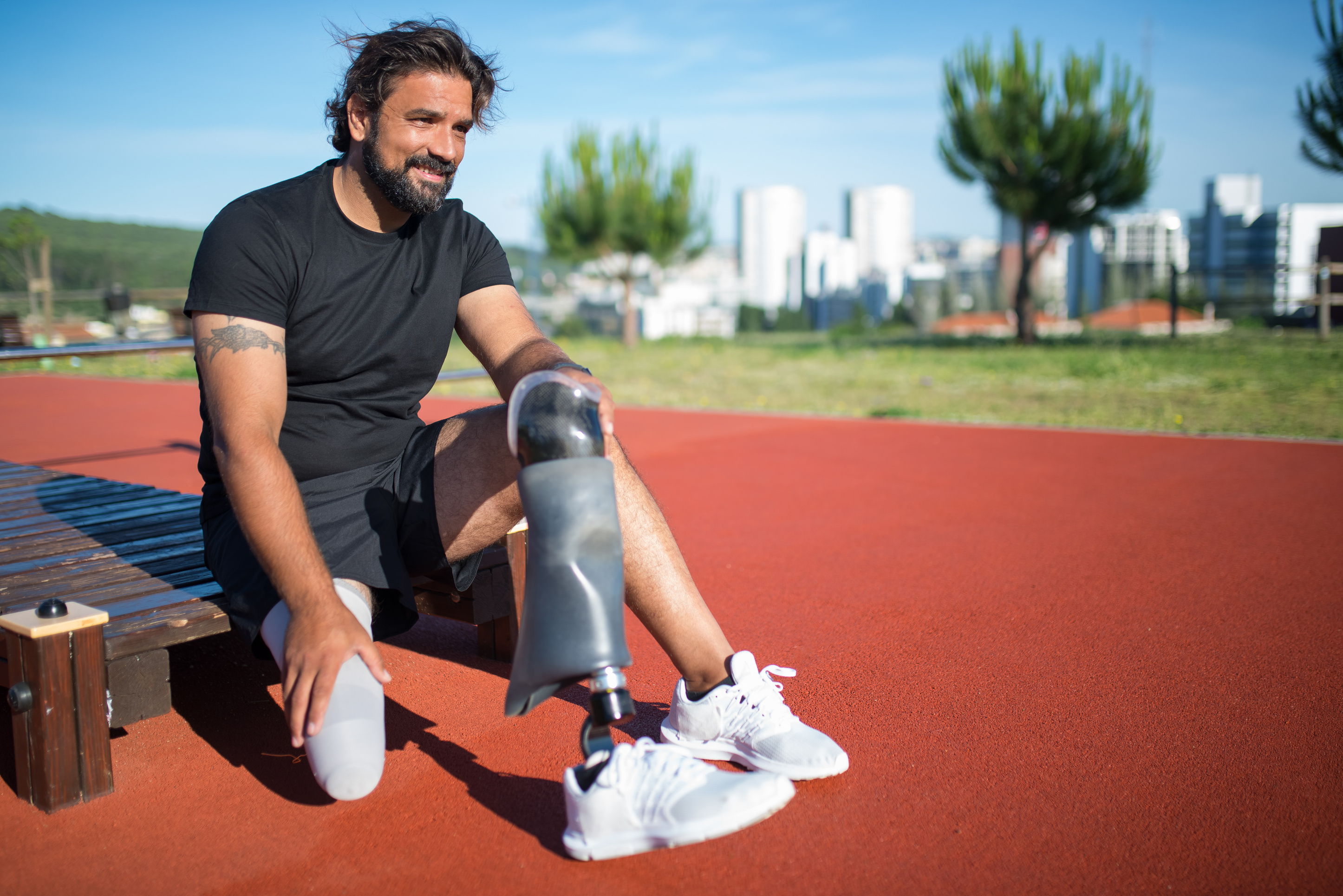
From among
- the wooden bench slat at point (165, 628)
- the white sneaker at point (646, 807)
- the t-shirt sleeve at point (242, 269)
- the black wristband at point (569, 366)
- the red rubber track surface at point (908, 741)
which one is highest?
the t-shirt sleeve at point (242, 269)

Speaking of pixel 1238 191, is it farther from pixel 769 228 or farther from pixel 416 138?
pixel 416 138

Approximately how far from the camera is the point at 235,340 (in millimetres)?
1910

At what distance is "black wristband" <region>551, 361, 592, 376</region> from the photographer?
6.19 feet

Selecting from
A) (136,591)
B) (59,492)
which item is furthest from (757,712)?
(59,492)

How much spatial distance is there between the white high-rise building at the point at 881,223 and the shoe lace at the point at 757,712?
163 m

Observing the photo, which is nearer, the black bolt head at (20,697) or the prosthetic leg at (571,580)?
the prosthetic leg at (571,580)

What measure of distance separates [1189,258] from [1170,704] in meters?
111

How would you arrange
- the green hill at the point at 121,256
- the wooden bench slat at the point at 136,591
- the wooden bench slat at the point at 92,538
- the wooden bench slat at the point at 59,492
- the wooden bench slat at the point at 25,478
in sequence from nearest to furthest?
the wooden bench slat at the point at 136,591 < the wooden bench slat at the point at 92,538 < the wooden bench slat at the point at 59,492 < the wooden bench slat at the point at 25,478 < the green hill at the point at 121,256

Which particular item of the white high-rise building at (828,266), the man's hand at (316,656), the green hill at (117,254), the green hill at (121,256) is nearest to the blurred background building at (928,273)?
the white high-rise building at (828,266)

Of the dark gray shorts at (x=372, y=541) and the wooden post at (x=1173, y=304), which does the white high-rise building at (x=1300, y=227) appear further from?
the dark gray shorts at (x=372, y=541)

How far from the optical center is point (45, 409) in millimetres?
9664

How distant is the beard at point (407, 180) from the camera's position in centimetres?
212

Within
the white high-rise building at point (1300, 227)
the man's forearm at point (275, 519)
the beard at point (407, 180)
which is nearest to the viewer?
the man's forearm at point (275, 519)

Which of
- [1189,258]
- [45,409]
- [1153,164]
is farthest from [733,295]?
[45,409]
